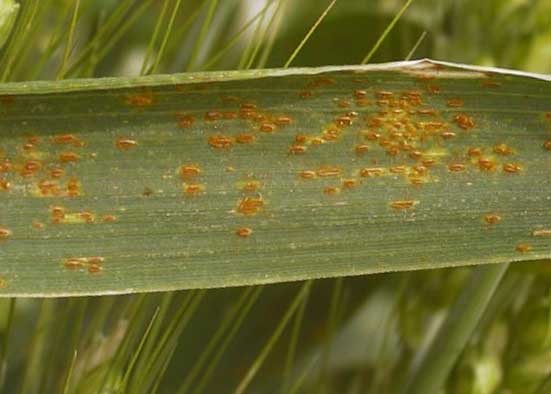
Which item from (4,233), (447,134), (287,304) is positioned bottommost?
(287,304)

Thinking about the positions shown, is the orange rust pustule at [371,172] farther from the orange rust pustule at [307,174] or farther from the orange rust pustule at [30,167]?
the orange rust pustule at [30,167]

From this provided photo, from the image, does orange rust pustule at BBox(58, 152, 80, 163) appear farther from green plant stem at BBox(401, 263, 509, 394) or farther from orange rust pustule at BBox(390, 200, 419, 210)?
green plant stem at BBox(401, 263, 509, 394)

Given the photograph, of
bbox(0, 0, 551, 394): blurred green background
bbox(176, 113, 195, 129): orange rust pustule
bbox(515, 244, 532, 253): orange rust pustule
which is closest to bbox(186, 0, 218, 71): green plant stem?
bbox(0, 0, 551, 394): blurred green background

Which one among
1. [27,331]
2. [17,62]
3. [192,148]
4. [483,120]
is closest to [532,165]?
[483,120]

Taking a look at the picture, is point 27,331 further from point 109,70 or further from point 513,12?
point 513,12

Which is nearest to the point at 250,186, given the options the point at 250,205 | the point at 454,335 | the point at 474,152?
the point at 250,205

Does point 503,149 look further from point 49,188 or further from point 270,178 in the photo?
point 49,188

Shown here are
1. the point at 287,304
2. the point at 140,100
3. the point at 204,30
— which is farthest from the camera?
the point at 287,304
